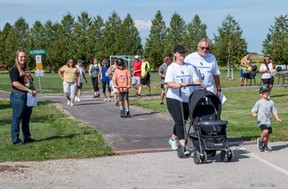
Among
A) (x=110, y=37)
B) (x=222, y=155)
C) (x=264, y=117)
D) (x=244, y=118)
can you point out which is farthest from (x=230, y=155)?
(x=110, y=37)

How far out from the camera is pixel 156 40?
76.8m

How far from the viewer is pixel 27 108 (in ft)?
34.8

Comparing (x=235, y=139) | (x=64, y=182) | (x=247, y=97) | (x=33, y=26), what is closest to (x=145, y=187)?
(x=64, y=182)

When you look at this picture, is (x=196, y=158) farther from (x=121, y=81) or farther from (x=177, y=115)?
(x=121, y=81)

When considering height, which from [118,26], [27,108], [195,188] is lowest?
[195,188]

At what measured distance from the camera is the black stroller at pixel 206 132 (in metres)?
8.20

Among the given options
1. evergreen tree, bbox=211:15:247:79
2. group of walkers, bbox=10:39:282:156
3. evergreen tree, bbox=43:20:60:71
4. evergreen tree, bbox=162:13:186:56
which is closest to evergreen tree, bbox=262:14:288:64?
evergreen tree, bbox=211:15:247:79

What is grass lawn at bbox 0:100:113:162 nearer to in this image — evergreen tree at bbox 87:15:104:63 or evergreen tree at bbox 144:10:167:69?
evergreen tree at bbox 144:10:167:69

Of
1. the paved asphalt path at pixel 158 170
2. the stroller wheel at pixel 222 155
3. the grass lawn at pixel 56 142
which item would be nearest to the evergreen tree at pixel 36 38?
the grass lawn at pixel 56 142

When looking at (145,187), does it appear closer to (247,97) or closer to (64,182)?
(64,182)

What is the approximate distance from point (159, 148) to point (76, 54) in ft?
235

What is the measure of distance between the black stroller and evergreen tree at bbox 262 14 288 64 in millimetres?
42720

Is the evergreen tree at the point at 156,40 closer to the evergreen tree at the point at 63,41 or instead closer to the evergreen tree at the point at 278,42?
the evergreen tree at the point at 63,41

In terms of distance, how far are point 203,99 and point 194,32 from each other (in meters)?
65.8
